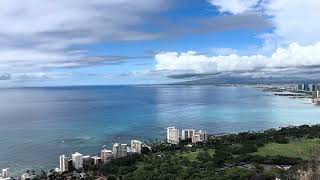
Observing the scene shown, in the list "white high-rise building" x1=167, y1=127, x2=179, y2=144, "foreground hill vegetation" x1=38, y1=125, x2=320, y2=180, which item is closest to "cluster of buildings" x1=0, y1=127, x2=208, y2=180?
"foreground hill vegetation" x1=38, y1=125, x2=320, y2=180

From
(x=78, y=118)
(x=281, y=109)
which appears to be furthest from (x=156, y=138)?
(x=281, y=109)

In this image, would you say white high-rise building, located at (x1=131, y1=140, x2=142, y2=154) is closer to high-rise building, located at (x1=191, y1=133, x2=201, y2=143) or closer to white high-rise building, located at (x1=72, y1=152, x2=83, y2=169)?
white high-rise building, located at (x1=72, y1=152, x2=83, y2=169)

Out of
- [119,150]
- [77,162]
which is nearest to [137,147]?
[119,150]

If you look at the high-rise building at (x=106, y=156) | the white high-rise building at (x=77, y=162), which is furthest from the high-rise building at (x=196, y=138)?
the white high-rise building at (x=77, y=162)

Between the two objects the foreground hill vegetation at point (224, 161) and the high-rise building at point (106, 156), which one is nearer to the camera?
the foreground hill vegetation at point (224, 161)

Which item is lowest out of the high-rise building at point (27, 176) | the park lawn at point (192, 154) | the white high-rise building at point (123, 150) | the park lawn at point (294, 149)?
the high-rise building at point (27, 176)

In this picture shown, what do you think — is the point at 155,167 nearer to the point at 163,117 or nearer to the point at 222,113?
the point at 163,117

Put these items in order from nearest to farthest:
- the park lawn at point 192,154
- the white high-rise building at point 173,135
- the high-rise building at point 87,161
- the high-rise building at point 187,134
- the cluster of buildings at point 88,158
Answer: the cluster of buildings at point 88,158, the high-rise building at point 87,161, the park lawn at point 192,154, the white high-rise building at point 173,135, the high-rise building at point 187,134

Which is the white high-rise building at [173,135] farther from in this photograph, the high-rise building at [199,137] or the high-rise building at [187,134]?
the high-rise building at [199,137]
